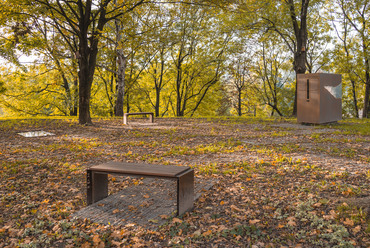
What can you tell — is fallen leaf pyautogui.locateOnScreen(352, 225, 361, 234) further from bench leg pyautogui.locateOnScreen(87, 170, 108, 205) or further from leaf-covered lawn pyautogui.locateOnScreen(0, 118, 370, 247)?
bench leg pyautogui.locateOnScreen(87, 170, 108, 205)

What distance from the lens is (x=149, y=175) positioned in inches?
142

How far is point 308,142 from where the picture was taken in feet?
28.1

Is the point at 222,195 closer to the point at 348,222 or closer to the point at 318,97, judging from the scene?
the point at 348,222

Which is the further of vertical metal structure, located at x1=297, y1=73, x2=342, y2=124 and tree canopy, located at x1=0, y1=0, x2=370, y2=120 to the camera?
tree canopy, located at x1=0, y1=0, x2=370, y2=120

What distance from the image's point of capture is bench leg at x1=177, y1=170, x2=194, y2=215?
12.0ft

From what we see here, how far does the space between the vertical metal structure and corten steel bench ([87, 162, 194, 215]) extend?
10.2m

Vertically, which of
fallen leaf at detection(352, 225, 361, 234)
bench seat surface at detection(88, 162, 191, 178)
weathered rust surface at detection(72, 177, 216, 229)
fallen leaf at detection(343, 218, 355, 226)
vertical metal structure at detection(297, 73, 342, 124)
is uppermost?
vertical metal structure at detection(297, 73, 342, 124)

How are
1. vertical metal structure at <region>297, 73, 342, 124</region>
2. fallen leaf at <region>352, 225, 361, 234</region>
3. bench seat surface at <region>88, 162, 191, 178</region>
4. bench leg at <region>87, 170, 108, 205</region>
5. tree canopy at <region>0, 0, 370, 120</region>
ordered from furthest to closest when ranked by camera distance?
tree canopy at <region>0, 0, 370, 120</region> → vertical metal structure at <region>297, 73, 342, 124</region> → bench leg at <region>87, 170, 108, 205</region> → bench seat surface at <region>88, 162, 191, 178</region> → fallen leaf at <region>352, 225, 361, 234</region>

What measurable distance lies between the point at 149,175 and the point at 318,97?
10.8 metres

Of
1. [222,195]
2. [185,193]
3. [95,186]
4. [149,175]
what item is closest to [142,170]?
[149,175]

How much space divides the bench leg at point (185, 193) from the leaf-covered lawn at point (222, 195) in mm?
101

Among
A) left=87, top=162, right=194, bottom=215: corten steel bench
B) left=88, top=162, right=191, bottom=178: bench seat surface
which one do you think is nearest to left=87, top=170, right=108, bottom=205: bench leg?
left=87, top=162, right=194, bottom=215: corten steel bench

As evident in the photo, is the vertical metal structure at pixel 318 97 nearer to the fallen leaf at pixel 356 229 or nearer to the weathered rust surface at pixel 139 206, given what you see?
the weathered rust surface at pixel 139 206

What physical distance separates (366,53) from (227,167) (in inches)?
743
